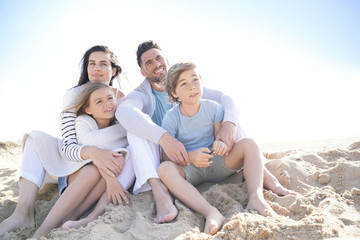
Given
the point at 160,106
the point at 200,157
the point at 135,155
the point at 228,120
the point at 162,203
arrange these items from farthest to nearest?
the point at 160,106
the point at 228,120
the point at 135,155
the point at 200,157
the point at 162,203

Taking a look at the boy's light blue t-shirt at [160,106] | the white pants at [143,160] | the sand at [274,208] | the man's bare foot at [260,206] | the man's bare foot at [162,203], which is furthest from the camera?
the boy's light blue t-shirt at [160,106]

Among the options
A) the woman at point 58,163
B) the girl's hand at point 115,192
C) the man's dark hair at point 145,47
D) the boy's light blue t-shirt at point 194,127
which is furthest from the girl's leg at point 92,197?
the man's dark hair at point 145,47

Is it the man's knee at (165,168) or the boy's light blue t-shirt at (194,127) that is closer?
the man's knee at (165,168)

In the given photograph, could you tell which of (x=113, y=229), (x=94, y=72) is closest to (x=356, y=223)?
(x=113, y=229)

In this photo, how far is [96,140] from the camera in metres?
2.81

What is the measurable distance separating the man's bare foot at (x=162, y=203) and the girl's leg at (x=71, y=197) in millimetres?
561

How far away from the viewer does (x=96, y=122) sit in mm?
3092

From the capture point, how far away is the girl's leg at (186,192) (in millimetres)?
2013

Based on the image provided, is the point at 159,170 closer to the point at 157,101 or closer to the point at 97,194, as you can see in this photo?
the point at 97,194

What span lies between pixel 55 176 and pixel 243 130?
197 cm

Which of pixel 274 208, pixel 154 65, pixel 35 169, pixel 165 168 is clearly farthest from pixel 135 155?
pixel 154 65

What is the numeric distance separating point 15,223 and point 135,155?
1173 mm

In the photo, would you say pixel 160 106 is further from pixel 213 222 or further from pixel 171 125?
pixel 213 222

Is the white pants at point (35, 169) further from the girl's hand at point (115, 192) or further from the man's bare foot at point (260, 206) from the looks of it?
the man's bare foot at point (260, 206)
